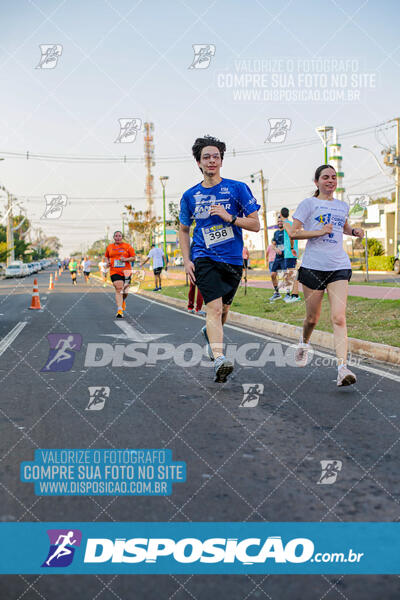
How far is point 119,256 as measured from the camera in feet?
43.7

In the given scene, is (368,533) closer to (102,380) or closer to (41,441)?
(41,441)

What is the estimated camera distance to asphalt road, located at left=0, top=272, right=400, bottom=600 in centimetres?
239

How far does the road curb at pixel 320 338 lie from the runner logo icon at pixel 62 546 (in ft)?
16.7

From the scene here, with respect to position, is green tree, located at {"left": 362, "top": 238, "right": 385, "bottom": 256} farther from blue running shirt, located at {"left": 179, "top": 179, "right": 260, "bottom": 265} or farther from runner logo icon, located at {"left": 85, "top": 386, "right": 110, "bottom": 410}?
runner logo icon, located at {"left": 85, "top": 386, "right": 110, "bottom": 410}

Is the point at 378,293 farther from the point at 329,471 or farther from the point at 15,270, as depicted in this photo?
the point at 15,270

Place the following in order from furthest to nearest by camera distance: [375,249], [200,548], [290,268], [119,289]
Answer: [375,249] < [290,268] < [119,289] < [200,548]

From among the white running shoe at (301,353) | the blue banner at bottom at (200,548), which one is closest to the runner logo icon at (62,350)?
the white running shoe at (301,353)

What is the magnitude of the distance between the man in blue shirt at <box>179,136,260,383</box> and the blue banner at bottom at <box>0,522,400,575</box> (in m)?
2.97

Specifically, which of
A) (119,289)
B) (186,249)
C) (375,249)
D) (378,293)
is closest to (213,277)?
(186,249)

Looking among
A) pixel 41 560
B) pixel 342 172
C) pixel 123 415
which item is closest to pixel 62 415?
pixel 123 415

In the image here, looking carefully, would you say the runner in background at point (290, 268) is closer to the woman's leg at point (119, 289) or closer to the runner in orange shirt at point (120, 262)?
the runner in orange shirt at point (120, 262)

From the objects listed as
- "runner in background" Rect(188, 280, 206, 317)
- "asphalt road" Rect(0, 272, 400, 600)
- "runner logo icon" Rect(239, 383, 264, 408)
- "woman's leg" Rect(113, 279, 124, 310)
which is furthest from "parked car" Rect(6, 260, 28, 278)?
"runner logo icon" Rect(239, 383, 264, 408)

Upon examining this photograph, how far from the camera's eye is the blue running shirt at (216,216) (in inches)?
229

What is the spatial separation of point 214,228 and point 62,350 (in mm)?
3498
